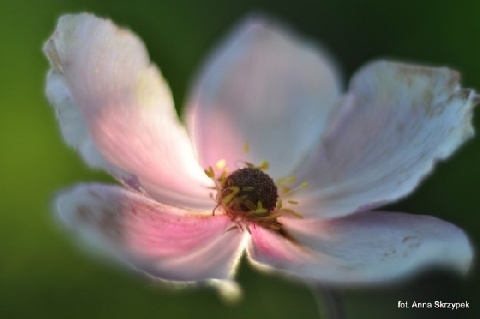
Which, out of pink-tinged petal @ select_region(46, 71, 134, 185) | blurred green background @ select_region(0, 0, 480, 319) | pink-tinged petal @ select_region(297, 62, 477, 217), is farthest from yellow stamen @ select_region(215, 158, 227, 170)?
blurred green background @ select_region(0, 0, 480, 319)

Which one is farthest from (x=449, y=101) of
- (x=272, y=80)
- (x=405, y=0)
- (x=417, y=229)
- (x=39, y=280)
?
(x=405, y=0)

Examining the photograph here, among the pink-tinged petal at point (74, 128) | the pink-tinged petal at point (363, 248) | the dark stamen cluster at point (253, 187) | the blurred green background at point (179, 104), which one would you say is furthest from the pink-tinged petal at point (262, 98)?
the blurred green background at point (179, 104)

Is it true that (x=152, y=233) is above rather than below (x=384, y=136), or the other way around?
below

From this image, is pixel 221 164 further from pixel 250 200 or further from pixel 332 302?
pixel 332 302

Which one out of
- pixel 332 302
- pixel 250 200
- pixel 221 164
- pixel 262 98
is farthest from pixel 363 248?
pixel 262 98

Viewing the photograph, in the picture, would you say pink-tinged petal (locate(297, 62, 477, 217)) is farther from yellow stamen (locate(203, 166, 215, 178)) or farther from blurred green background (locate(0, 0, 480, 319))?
blurred green background (locate(0, 0, 480, 319))

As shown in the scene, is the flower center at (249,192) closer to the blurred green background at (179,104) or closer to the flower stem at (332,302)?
the flower stem at (332,302)

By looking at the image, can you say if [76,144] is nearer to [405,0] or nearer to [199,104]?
[199,104]
